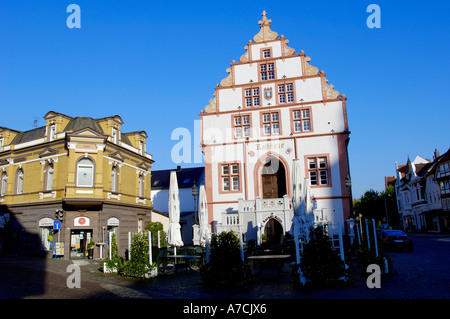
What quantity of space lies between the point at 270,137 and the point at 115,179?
1214 centimetres

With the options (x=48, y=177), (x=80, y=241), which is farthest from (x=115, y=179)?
(x=80, y=241)

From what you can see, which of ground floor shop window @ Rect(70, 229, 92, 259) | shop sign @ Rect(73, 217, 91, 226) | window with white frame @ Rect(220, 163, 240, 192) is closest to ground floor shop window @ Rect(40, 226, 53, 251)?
ground floor shop window @ Rect(70, 229, 92, 259)

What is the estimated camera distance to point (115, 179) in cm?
2514

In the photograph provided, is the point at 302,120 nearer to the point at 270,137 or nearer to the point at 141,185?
the point at 270,137

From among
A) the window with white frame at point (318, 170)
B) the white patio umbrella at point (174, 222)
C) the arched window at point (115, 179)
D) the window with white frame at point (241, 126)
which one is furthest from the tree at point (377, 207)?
the white patio umbrella at point (174, 222)

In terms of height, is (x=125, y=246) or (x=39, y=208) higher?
(x=39, y=208)

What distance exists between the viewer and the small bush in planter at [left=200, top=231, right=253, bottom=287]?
10094 millimetres

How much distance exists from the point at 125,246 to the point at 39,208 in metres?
6.39

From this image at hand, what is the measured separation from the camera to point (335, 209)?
2466cm

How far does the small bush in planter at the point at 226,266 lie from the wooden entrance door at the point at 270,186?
16.5 meters

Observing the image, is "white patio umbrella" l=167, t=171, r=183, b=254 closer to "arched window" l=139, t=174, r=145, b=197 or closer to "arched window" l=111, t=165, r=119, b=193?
"arched window" l=111, t=165, r=119, b=193

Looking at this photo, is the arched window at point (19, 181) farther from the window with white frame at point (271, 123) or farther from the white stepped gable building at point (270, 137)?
the window with white frame at point (271, 123)
